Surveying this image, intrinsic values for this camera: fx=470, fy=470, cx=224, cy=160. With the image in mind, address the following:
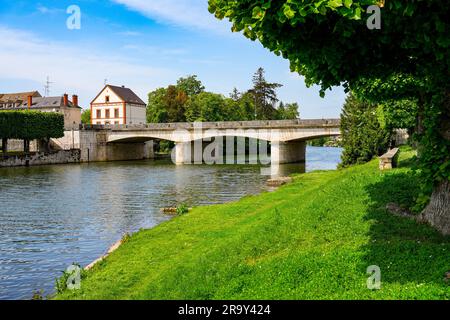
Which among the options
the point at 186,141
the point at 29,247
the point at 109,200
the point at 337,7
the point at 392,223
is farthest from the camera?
the point at 186,141

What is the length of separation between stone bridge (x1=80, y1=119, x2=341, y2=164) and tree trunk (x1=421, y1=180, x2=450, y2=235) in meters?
51.1

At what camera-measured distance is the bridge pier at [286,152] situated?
65812 mm

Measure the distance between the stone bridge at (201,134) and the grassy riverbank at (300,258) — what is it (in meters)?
47.0

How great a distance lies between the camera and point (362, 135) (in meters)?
41.4

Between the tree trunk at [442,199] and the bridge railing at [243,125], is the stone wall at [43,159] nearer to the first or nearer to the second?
the bridge railing at [243,125]

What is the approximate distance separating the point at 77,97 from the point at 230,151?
3422cm

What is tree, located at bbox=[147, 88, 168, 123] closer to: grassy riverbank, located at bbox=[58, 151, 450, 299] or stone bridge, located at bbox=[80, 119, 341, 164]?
stone bridge, located at bbox=[80, 119, 341, 164]

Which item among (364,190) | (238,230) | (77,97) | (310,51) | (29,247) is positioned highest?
(77,97)

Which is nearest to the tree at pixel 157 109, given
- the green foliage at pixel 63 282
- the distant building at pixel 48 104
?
the distant building at pixel 48 104

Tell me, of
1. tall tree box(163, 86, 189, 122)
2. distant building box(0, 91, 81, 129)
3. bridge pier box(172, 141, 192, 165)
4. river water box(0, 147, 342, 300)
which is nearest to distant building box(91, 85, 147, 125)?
tall tree box(163, 86, 189, 122)

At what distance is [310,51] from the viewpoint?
31.1ft

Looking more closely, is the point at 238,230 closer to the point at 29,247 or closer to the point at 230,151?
the point at 29,247

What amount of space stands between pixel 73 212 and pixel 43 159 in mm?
46797
